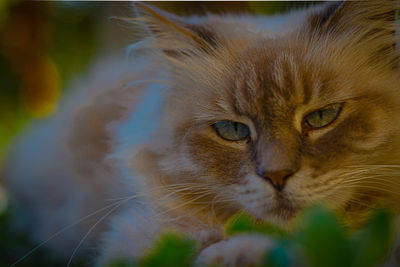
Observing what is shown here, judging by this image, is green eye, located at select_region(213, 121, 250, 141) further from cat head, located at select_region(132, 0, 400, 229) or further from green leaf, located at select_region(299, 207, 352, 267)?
green leaf, located at select_region(299, 207, 352, 267)

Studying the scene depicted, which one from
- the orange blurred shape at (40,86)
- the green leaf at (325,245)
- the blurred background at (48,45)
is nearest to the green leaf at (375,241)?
the green leaf at (325,245)

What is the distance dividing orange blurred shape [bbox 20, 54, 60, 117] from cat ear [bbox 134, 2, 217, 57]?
83 centimetres

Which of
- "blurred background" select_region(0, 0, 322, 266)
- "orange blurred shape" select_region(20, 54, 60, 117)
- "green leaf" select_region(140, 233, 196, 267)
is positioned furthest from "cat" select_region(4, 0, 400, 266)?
"orange blurred shape" select_region(20, 54, 60, 117)

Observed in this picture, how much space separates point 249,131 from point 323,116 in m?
0.16

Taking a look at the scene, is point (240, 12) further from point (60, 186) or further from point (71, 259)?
point (71, 259)

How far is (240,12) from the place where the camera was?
1507 mm

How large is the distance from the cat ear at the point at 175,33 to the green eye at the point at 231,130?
0.21 m

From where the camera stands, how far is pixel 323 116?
93cm

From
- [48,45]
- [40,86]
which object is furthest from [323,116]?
[40,86]

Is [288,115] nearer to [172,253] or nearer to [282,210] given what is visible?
[282,210]

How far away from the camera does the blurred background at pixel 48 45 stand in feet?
5.12

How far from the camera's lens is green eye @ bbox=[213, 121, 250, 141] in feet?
3.16

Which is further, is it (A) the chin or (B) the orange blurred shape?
(B) the orange blurred shape

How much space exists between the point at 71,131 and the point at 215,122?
0.71 meters
